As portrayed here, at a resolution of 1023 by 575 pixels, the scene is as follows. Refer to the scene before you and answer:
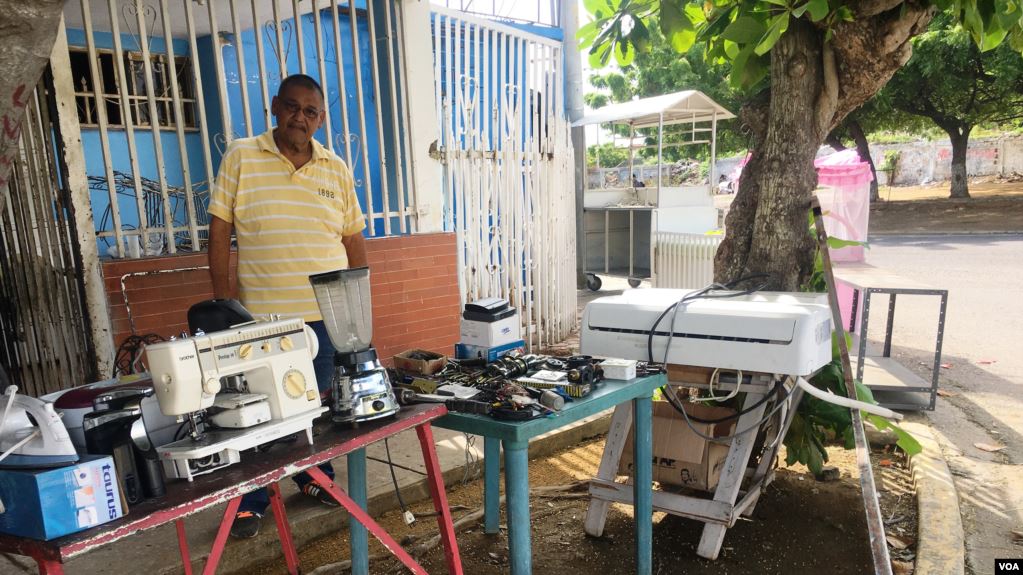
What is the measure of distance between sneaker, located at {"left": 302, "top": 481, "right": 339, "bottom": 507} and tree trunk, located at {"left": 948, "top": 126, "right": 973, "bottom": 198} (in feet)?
75.6

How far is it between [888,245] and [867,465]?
45.3 ft

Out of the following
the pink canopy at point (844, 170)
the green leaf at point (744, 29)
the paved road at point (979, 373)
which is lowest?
the paved road at point (979, 373)

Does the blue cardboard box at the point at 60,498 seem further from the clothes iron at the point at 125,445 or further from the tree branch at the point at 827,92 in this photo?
the tree branch at the point at 827,92

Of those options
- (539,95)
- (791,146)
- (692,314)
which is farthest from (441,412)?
(539,95)

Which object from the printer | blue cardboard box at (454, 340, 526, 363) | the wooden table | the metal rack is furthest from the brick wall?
the metal rack

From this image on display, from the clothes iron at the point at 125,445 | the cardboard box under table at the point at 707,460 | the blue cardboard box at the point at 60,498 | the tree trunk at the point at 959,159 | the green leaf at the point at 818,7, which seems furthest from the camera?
the tree trunk at the point at 959,159

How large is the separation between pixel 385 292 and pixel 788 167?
9.48 ft

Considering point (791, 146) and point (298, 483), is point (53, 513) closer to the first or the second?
point (298, 483)

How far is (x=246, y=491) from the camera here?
1.67 meters

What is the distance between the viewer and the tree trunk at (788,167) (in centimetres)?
361

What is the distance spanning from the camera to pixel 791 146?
370 centimetres

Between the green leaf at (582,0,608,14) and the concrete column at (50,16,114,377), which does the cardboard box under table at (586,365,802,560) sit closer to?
the green leaf at (582,0,608,14)

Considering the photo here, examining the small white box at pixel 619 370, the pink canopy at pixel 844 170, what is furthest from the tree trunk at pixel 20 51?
the pink canopy at pixel 844 170

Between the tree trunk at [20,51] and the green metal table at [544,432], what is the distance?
4.90 feet
